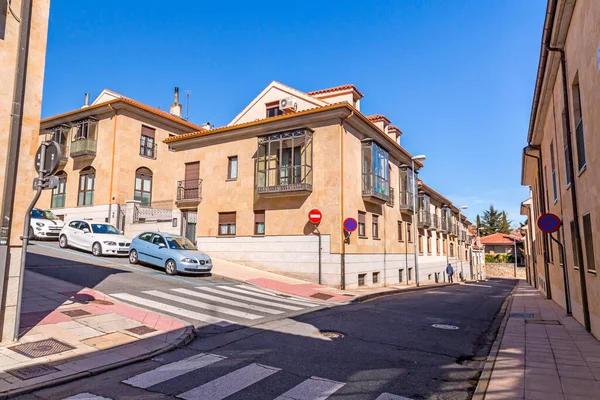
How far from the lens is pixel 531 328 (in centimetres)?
895

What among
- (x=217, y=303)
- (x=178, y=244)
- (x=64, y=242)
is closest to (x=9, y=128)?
(x=217, y=303)

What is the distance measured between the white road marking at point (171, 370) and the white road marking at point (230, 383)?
0.62 meters

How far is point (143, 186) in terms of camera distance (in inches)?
1069

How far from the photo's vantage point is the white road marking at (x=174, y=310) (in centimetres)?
871

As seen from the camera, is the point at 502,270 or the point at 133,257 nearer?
the point at 133,257

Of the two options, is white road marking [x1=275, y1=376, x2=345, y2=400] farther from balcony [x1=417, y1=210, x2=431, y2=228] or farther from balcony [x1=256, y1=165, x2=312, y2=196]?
balcony [x1=417, y1=210, x2=431, y2=228]

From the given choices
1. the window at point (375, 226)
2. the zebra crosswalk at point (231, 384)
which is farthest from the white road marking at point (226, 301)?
the window at point (375, 226)

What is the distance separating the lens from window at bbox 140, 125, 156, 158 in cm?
2709

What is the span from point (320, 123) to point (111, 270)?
37.3 feet

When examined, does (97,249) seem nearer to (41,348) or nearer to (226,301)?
(226,301)

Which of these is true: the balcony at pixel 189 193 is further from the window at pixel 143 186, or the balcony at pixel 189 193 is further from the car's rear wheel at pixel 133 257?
the car's rear wheel at pixel 133 257

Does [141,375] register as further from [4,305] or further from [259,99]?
[259,99]

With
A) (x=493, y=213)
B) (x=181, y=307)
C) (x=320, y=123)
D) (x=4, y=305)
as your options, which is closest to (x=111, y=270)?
(x=181, y=307)

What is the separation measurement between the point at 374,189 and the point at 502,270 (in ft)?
171
